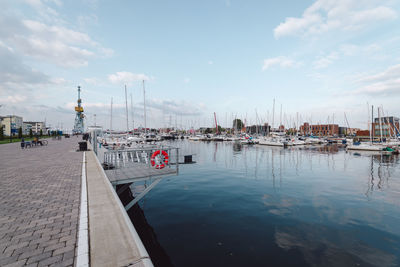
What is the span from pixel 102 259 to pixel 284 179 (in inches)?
715

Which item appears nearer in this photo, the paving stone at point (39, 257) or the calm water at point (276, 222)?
the paving stone at point (39, 257)

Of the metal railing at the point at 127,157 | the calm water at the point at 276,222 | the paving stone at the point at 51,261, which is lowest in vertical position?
the calm water at the point at 276,222

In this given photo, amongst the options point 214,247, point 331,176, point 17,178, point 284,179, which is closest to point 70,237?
point 214,247

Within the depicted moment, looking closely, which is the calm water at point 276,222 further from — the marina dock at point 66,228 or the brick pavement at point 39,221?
the brick pavement at point 39,221

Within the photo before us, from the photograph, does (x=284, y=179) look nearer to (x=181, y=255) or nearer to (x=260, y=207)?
(x=260, y=207)

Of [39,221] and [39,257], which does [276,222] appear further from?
[39,221]

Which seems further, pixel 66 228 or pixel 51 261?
pixel 66 228

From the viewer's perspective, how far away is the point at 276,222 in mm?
9359

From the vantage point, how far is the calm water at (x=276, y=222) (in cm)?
680

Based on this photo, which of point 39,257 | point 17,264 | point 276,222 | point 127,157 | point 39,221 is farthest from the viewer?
point 127,157

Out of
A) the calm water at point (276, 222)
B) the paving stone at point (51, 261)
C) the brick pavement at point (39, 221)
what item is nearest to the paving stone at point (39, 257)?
the brick pavement at point (39, 221)

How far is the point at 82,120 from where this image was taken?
12319 centimetres

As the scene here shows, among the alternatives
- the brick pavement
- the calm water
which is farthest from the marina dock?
the calm water

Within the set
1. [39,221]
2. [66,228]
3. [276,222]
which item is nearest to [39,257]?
[66,228]
